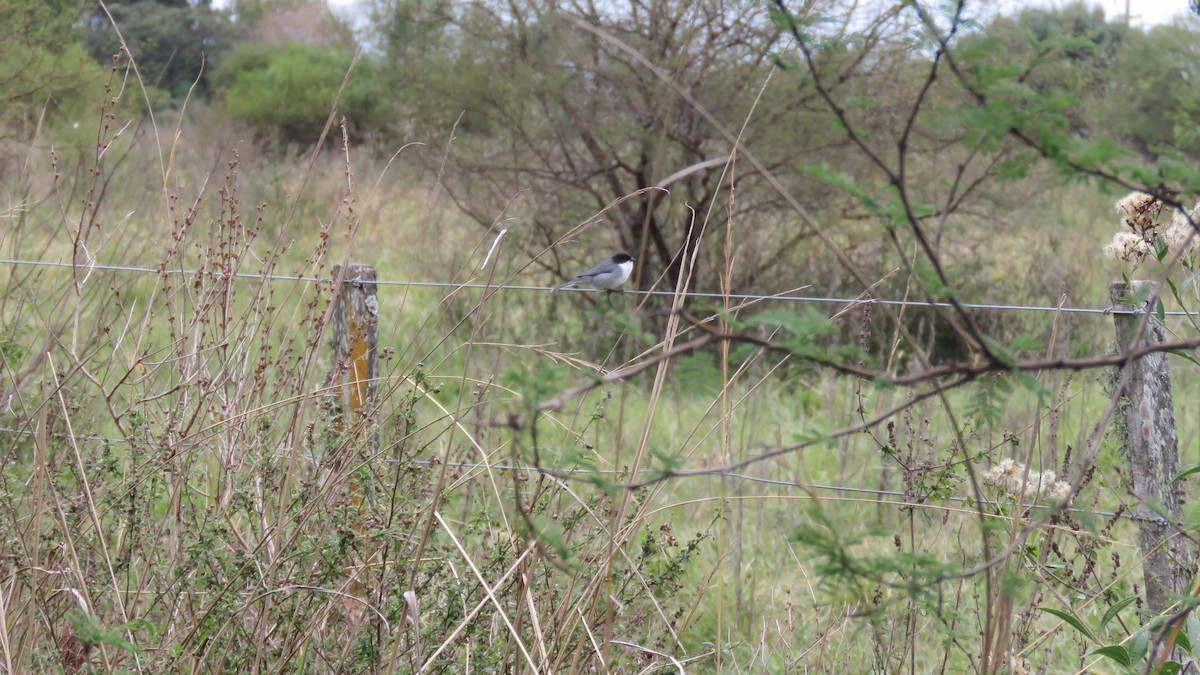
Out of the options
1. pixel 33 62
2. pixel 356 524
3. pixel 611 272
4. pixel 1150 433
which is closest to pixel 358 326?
pixel 356 524

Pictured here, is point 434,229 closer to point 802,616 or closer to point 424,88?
point 424,88

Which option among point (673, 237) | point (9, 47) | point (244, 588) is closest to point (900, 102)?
point (673, 237)

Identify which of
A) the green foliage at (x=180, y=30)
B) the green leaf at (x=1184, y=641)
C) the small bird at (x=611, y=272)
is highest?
the green foliage at (x=180, y=30)

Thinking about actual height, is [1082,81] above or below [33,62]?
above

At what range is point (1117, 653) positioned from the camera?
5.83 feet

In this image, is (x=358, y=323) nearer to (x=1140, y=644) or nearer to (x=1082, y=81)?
(x=1140, y=644)

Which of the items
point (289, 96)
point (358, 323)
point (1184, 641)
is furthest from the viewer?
point (289, 96)

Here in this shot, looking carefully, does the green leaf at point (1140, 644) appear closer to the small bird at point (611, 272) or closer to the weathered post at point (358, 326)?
the weathered post at point (358, 326)

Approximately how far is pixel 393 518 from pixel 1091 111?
730cm

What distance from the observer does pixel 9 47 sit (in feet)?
20.2

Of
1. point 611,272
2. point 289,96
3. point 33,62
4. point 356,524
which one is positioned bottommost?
point 356,524

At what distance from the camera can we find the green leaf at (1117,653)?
1.74m

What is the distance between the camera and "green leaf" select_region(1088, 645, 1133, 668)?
1.74 metres

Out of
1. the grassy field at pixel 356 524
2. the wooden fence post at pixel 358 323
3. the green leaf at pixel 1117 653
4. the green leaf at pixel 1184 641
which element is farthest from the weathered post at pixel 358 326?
the green leaf at pixel 1184 641
